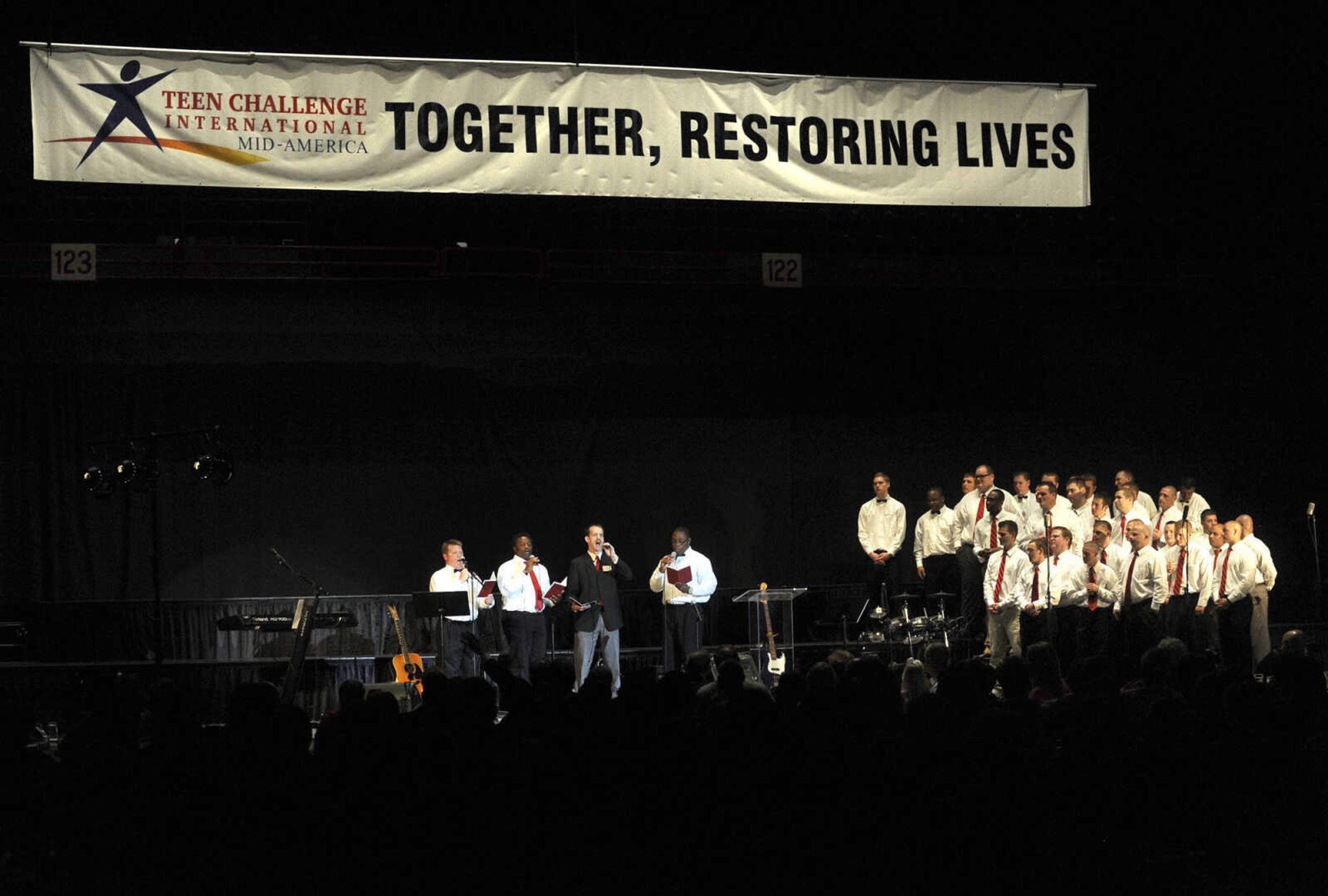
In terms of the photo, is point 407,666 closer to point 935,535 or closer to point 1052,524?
point 935,535

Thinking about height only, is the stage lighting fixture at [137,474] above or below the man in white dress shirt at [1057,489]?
above

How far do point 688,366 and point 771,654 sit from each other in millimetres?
4406

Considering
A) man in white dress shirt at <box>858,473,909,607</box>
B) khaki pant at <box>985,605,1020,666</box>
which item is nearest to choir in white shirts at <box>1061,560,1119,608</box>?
khaki pant at <box>985,605,1020,666</box>

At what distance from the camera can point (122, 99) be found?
439 inches

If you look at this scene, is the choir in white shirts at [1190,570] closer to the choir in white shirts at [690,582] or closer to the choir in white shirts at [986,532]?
the choir in white shirts at [986,532]

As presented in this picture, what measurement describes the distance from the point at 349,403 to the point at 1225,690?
12.6 m

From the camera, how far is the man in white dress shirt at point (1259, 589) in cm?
1494

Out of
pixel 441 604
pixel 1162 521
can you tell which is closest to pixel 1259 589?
pixel 1162 521

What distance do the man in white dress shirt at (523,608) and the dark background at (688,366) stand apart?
2340 millimetres

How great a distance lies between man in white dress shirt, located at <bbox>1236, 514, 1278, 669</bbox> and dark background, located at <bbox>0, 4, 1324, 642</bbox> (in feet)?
10.8

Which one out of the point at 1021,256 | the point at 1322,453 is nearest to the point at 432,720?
the point at 1021,256

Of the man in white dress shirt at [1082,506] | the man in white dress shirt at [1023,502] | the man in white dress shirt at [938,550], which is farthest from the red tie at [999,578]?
the man in white dress shirt at [1023,502]

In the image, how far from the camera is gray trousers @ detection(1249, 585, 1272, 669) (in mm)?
15039

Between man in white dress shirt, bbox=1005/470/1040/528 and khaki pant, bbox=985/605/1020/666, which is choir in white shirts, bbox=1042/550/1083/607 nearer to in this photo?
khaki pant, bbox=985/605/1020/666
